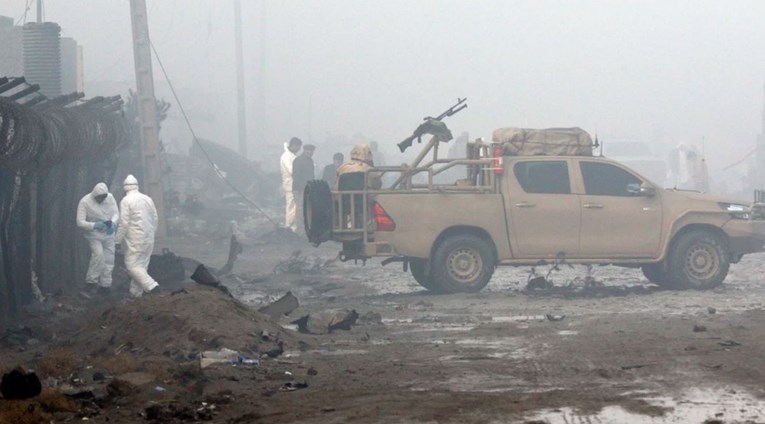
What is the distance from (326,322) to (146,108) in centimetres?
1264

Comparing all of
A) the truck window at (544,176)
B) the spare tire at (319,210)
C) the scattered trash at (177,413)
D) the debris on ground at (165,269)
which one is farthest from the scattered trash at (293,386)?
the debris on ground at (165,269)

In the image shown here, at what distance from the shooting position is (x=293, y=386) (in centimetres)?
930

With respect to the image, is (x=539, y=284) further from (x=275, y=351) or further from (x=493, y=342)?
(x=275, y=351)

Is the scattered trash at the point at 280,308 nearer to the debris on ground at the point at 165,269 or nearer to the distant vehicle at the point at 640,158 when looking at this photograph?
the debris on ground at the point at 165,269

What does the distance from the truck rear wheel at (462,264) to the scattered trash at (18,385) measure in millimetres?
8644

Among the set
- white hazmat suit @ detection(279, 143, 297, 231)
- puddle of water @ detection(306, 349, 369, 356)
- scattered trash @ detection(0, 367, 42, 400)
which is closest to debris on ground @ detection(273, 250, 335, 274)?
white hazmat suit @ detection(279, 143, 297, 231)

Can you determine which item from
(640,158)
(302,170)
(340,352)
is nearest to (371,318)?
(340,352)

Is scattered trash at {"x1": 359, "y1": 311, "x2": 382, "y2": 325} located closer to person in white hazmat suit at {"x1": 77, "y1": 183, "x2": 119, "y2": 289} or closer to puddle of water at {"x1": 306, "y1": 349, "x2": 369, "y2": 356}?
puddle of water at {"x1": 306, "y1": 349, "x2": 369, "y2": 356}

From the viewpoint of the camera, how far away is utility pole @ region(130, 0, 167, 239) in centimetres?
2475

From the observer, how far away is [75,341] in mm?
12156

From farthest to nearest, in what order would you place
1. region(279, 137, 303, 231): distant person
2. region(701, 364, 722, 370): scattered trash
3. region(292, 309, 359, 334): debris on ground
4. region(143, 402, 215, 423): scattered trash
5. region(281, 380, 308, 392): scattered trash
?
region(279, 137, 303, 231): distant person, region(292, 309, 359, 334): debris on ground, region(701, 364, 722, 370): scattered trash, region(281, 380, 308, 392): scattered trash, region(143, 402, 215, 423): scattered trash

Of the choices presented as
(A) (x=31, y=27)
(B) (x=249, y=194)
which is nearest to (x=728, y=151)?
(B) (x=249, y=194)

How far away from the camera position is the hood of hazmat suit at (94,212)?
16.7 meters

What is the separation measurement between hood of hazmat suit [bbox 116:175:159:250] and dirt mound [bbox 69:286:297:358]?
320 cm
